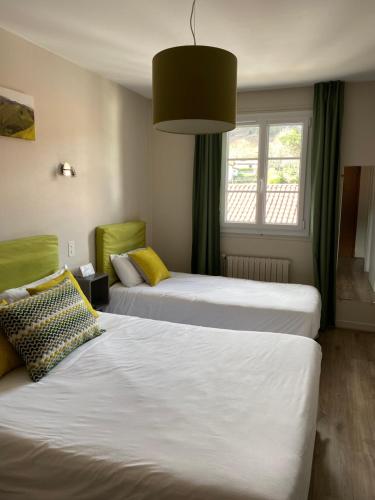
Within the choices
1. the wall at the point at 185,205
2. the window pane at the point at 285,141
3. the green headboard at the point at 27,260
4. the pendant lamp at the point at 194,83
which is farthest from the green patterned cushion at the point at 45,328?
the window pane at the point at 285,141

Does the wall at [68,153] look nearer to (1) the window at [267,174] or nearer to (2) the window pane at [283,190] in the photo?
(1) the window at [267,174]

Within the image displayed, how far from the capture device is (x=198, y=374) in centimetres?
189

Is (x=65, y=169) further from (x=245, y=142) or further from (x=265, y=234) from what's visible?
(x=265, y=234)

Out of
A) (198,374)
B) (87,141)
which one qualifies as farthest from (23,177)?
(198,374)

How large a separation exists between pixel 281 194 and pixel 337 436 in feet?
8.69

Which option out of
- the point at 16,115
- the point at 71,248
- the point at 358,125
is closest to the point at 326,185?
the point at 358,125

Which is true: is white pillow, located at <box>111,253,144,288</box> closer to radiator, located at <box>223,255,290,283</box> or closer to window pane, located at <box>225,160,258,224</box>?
radiator, located at <box>223,255,290,283</box>

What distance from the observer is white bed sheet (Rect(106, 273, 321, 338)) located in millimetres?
2963

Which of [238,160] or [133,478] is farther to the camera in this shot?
[238,160]

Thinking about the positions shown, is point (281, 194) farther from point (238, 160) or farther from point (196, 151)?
point (196, 151)

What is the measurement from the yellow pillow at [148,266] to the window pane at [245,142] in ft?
5.32

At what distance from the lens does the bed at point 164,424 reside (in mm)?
1253

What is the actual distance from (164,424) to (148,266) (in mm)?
2294

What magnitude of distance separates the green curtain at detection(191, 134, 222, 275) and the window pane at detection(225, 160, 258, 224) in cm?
16
